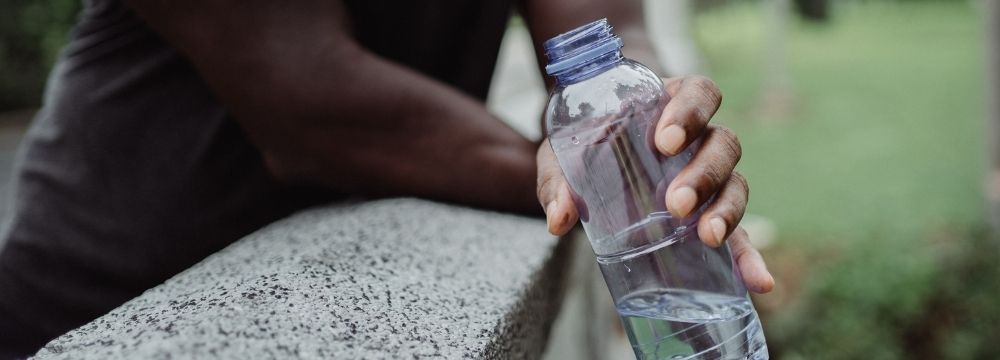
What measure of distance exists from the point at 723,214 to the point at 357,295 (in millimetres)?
472

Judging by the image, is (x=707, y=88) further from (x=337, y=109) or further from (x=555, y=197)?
(x=337, y=109)

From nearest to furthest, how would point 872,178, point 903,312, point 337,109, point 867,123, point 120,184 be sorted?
point 337,109 < point 120,184 < point 903,312 < point 872,178 < point 867,123

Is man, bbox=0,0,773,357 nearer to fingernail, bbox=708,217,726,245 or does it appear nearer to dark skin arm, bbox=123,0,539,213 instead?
dark skin arm, bbox=123,0,539,213

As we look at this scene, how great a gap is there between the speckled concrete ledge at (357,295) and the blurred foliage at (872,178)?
14.1ft

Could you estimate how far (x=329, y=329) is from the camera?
3.46 ft

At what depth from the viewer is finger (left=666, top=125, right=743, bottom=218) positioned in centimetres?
118

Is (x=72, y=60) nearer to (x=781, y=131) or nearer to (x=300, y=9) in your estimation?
(x=300, y=9)

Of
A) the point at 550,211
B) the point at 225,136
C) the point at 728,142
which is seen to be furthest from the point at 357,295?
the point at 225,136

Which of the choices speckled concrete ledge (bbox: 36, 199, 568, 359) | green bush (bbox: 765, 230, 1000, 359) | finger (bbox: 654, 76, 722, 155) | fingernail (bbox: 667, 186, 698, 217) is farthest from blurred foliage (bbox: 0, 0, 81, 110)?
fingernail (bbox: 667, 186, 698, 217)

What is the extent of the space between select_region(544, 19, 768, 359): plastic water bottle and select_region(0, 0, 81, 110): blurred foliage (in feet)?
33.8

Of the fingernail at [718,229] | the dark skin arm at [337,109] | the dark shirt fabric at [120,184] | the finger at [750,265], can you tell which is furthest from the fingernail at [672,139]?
the dark shirt fabric at [120,184]

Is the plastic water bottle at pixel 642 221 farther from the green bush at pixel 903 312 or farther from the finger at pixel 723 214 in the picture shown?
the green bush at pixel 903 312

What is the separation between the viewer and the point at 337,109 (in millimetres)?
1656

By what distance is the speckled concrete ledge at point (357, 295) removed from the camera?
3.27 ft
